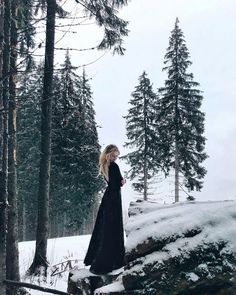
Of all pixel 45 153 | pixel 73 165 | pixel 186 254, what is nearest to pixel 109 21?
pixel 45 153

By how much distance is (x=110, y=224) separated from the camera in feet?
26.0

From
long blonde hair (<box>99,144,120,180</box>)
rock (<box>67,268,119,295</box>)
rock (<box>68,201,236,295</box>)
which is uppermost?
long blonde hair (<box>99,144,120,180</box>)

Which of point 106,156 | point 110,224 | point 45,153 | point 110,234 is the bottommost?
point 110,234

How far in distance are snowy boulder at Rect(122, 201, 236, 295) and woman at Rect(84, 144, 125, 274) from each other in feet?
4.20

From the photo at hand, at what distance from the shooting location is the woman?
770 cm

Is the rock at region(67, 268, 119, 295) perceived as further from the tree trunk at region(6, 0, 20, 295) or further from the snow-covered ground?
the tree trunk at region(6, 0, 20, 295)

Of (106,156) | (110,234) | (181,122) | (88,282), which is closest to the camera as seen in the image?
(88,282)

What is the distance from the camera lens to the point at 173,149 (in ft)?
92.1

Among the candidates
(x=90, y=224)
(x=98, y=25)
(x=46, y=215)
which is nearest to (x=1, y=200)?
(x=46, y=215)

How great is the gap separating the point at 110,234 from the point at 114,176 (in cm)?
110

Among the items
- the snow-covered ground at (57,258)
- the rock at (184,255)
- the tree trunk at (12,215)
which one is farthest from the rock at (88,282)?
the tree trunk at (12,215)

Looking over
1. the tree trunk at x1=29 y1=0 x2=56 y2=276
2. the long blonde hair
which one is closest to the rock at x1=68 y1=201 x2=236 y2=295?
the long blonde hair

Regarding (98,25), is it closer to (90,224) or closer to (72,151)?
(72,151)

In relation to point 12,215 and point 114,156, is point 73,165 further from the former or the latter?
point 114,156
